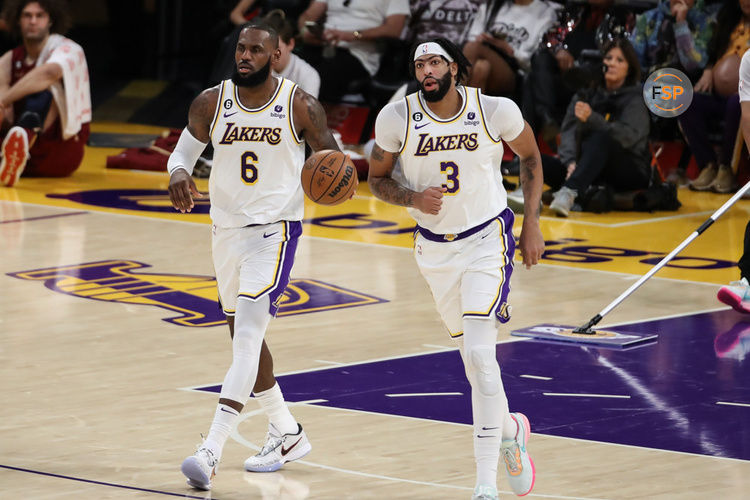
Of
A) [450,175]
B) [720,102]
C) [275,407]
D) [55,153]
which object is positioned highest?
[450,175]

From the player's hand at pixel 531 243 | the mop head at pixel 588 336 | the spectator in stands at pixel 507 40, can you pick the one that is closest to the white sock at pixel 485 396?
the player's hand at pixel 531 243

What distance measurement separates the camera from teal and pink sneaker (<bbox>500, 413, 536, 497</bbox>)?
5527 millimetres

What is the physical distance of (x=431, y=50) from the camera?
19.4ft

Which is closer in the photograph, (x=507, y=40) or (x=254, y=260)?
(x=254, y=260)

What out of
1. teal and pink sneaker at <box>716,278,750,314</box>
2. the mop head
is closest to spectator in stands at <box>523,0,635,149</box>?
teal and pink sneaker at <box>716,278,750,314</box>

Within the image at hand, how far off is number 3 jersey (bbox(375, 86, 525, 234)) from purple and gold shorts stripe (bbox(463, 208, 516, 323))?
0.06 meters

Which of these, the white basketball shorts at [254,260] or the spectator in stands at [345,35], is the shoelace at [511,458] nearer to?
the white basketball shorts at [254,260]

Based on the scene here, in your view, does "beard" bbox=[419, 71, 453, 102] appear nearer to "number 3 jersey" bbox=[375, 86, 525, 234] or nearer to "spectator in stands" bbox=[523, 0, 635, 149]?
"number 3 jersey" bbox=[375, 86, 525, 234]

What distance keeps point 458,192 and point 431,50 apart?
567 millimetres

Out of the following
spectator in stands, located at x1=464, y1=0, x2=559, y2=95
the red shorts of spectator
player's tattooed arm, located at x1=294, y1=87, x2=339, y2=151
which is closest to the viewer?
player's tattooed arm, located at x1=294, y1=87, x2=339, y2=151

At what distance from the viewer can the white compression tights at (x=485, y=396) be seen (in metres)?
5.50

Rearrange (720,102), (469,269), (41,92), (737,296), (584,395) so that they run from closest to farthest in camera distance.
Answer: (469,269) → (584,395) → (737,296) → (720,102) → (41,92)

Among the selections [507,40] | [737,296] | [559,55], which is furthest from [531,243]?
[507,40]

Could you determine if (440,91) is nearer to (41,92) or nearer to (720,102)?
(720,102)
